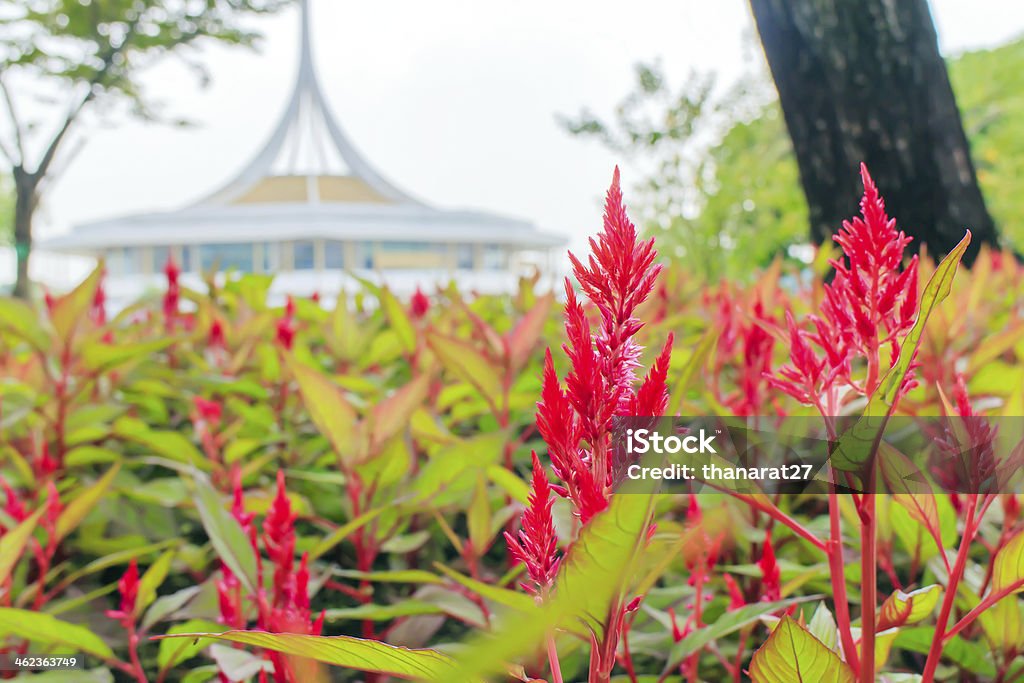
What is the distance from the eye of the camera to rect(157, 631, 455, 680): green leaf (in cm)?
35

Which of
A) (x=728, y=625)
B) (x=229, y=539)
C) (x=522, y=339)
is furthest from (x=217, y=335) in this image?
(x=728, y=625)

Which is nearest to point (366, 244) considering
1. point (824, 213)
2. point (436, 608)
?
point (824, 213)

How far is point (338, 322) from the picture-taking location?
1.63m

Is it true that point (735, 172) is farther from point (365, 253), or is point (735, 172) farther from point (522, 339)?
point (365, 253)

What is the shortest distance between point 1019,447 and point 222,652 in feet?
1.93

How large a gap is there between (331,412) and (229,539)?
225 mm

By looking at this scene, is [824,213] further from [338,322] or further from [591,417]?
[591,417]

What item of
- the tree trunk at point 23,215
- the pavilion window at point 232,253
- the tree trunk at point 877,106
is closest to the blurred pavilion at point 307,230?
the pavilion window at point 232,253

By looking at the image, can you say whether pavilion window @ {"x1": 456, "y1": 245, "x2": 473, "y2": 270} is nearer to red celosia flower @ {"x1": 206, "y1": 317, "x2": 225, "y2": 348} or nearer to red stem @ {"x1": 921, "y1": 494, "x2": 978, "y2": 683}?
red celosia flower @ {"x1": 206, "y1": 317, "x2": 225, "y2": 348}

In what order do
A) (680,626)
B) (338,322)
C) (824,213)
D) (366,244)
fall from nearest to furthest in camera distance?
(680,626) < (338,322) < (824,213) < (366,244)

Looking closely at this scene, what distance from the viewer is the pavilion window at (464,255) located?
30672mm

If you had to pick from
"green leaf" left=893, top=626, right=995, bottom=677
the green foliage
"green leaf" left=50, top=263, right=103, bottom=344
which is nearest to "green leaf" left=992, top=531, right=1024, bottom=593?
the green foliage

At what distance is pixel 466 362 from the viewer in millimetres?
1037

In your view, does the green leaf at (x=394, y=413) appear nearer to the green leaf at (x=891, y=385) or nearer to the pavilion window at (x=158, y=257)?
the green leaf at (x=891, y=385)
